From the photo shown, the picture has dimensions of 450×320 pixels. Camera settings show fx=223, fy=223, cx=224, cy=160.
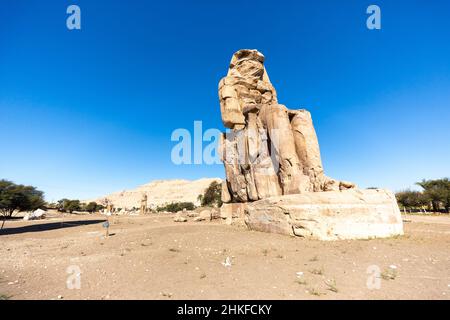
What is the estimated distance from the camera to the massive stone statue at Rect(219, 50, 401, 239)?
10.1 meters

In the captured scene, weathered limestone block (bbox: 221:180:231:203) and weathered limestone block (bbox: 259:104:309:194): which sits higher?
weathered limestone block (bbox: 259:104:309:194)

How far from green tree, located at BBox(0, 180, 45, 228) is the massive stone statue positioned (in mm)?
29898

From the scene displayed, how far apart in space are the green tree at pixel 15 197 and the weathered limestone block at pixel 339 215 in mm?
34850

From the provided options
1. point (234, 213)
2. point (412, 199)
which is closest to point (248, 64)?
point (234, 213)

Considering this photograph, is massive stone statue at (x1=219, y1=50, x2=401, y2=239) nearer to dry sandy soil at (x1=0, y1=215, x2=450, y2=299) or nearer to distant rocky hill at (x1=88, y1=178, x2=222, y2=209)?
dry sandy soil at (x1=0, y1=215, x2=450, y2=299)

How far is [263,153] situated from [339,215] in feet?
19.3

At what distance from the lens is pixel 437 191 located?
36.8 m

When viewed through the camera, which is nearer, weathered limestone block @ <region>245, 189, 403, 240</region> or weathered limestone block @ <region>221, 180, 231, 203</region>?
weathered limestone block @ <region>245, 189, 403, 240</region>

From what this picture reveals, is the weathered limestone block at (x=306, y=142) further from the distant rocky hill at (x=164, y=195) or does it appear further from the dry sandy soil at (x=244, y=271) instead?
the distant rocky hill at (x=164, y=195)

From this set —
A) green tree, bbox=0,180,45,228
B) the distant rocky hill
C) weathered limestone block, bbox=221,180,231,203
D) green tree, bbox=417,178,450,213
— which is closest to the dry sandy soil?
weathered limestone block, bbox=221,180,231,203

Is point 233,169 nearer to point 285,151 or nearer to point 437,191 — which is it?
point 285,151

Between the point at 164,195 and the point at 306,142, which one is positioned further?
the point at 164,195
